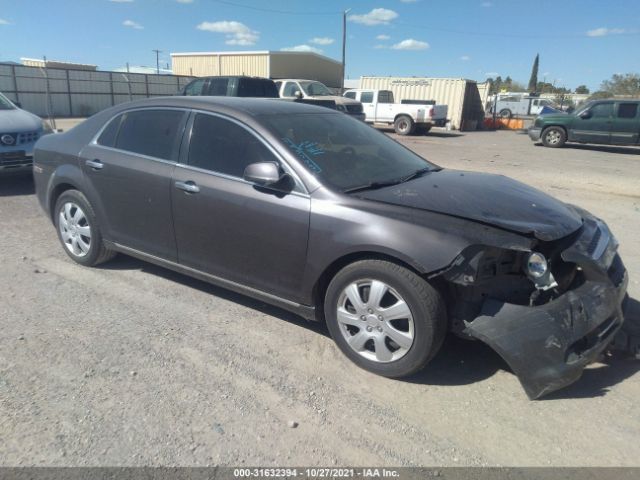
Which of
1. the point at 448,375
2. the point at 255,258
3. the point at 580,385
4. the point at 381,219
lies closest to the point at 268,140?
the point at 255,258

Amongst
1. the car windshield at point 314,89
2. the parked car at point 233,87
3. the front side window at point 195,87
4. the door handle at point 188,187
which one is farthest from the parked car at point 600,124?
the door handle at point 188,187

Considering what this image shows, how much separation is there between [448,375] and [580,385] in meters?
0.80

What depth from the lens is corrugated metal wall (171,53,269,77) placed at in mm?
35562

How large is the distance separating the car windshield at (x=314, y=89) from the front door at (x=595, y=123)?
941 centimetres

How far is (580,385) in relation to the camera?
122 inches

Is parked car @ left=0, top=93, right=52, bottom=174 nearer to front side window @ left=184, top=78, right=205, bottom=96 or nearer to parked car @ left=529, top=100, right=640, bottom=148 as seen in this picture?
front side window @ left=184, top=78, right=205, bottom=96

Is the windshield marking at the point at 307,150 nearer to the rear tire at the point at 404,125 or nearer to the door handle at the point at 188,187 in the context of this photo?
the door handle at the point at 188,187

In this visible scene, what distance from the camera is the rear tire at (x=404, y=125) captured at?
915 inches

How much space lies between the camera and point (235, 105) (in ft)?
12.8

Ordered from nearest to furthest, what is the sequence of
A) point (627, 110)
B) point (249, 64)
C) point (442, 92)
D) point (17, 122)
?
1. point (17, 122)
2. point (627, 110)
3. point (442, 92)
4. point (249, 64)

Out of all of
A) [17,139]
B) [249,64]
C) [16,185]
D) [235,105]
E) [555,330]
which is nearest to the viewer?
[555,330]

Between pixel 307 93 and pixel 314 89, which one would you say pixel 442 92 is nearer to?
pixel 314 89

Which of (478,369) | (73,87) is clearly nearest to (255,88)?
(478,369)

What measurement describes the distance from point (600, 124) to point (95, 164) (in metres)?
17.9
